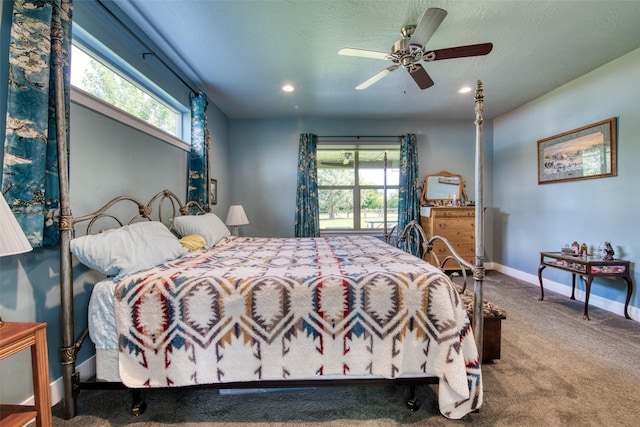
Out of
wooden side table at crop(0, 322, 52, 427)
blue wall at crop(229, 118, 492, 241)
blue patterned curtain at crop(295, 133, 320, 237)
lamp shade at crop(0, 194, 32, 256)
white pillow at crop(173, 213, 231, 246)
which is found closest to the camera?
lamp shade at crop(0, 194, 32, 256)

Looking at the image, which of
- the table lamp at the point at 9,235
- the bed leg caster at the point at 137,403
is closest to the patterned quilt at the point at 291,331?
the bed leg caster at the point at 137,403

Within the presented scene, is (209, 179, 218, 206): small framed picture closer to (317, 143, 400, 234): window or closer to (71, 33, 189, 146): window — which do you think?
(71, 33, 189, 146): window

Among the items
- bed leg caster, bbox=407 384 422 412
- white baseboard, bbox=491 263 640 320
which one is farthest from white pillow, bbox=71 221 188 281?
white baseboard, bbox=491 263 640 320

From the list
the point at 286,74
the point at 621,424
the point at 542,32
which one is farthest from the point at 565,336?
the point at 286,74

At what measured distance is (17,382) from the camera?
1316 mm

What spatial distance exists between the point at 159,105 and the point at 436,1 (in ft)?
8.95

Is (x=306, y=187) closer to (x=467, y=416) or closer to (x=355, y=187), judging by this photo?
(x=355, y=187)

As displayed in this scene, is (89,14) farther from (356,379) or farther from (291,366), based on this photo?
(356,379)

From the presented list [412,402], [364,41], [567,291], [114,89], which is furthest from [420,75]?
[567,291]

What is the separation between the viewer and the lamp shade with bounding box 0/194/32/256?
0.88m

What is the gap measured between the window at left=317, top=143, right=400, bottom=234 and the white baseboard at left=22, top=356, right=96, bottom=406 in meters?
3.52

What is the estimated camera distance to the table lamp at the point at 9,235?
88 cm

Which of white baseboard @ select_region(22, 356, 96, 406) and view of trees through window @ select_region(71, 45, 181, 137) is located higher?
view of trees through window @ select_region(71, 45, 181, 137)

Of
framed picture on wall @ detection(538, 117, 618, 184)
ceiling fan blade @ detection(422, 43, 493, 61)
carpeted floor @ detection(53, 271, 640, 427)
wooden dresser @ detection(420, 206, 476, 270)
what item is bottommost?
carpeted floor @ detection(53, 271, 640, 427)
